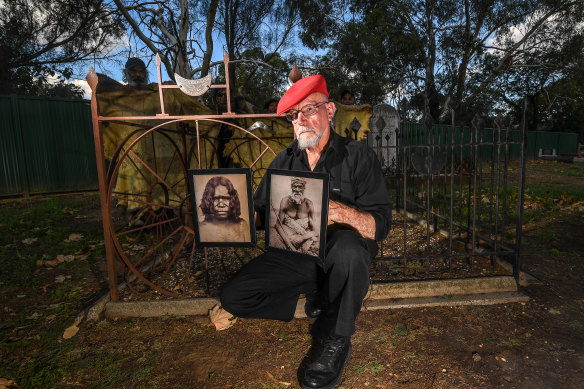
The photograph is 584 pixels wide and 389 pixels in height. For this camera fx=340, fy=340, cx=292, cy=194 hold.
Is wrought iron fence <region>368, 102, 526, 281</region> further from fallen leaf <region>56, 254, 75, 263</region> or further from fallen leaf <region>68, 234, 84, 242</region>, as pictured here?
fallen leaf <region>68, 234, 84, 242</region>

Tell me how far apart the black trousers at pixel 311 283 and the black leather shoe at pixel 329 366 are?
94 millimetres

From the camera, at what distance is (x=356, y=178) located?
2.49 m

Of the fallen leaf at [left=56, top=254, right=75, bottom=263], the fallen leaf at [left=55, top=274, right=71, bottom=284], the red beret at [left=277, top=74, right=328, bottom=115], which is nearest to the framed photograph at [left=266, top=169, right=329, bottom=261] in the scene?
the red beret at [left=277, top=74, right=328, bottom=115]

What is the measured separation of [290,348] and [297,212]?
1064 millimetres

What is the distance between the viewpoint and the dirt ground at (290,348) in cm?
223

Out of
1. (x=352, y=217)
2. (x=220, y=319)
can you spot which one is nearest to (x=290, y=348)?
(x=220, y=319)

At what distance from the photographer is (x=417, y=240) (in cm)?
521

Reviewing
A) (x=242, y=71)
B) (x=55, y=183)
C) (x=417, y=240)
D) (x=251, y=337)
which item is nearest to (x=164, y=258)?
(x=251, y=337)

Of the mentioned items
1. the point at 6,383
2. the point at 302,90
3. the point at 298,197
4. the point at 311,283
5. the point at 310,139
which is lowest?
the point at 6,383

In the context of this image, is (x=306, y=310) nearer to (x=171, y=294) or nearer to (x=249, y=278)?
(x=249, y=278)

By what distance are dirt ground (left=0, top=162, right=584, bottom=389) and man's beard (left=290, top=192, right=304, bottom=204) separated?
1130 millimetres

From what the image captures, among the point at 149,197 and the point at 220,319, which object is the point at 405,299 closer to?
the point at 220,319

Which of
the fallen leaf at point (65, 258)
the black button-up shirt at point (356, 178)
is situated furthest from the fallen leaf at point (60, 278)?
the black button-up shirt at point (356, 178)

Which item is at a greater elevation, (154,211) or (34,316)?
(154,211)
